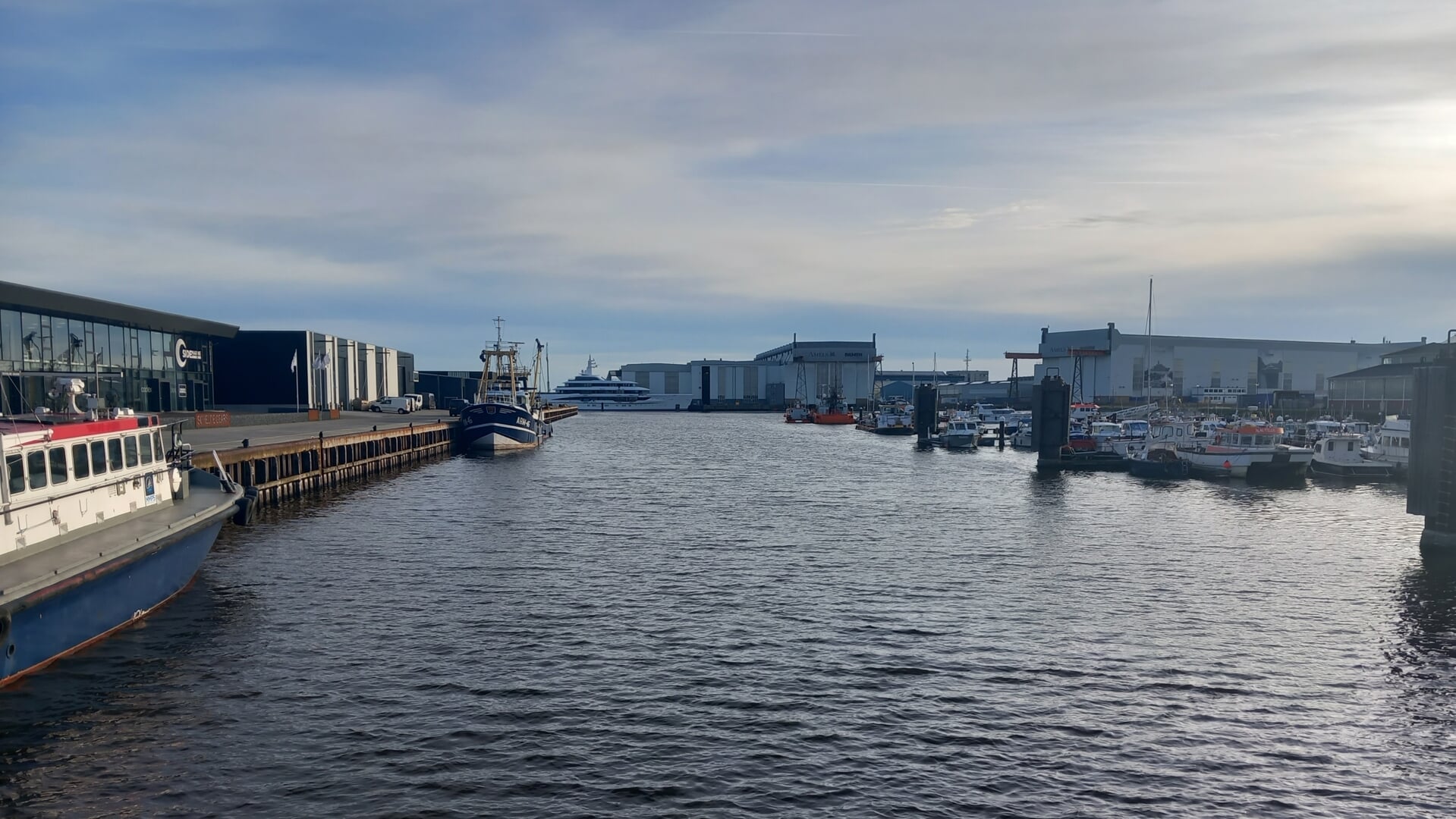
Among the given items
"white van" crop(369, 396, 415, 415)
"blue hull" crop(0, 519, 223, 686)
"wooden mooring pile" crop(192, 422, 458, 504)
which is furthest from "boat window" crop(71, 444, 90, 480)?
"white van" crop(369, 396, 415, 415)

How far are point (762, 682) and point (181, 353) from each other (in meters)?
80.3

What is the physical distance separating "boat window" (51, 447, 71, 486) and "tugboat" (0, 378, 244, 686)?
0.03 metres

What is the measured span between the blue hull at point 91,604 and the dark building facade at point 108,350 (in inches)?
809

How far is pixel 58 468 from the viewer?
22.4 meters

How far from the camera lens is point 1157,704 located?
18797 millimetres

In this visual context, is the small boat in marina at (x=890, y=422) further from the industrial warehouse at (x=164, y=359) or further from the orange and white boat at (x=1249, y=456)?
the industrial warehouse at (x=164, y=359)

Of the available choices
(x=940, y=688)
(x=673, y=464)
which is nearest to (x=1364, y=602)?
(x=940, y=688)

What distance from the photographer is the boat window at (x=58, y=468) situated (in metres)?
22.1

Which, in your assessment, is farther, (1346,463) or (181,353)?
(181,353)

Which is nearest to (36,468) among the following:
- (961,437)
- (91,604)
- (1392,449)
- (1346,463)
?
(91,604)

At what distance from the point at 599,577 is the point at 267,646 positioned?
1085cm

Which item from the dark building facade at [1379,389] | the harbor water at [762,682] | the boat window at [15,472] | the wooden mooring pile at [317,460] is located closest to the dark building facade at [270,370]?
the wooden mooring pile at [317,460]

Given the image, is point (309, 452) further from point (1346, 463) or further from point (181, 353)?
point (1346, 463)

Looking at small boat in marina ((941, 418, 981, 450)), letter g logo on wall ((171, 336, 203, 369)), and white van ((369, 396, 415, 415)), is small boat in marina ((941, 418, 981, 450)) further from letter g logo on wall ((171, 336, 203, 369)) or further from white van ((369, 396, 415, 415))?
letter g logo on wall ((171, 336, 203, 369))
